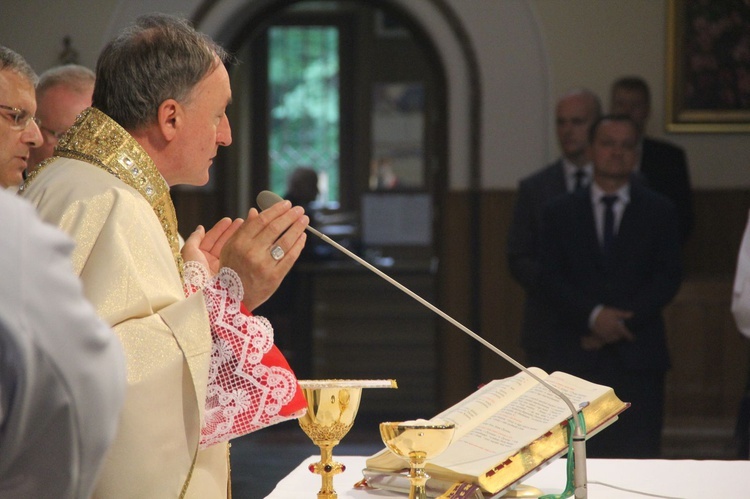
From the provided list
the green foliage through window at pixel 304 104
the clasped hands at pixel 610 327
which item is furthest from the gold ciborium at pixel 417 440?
the green foliage through window at pixel 304 104

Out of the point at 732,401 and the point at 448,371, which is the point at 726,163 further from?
the point at 448,371

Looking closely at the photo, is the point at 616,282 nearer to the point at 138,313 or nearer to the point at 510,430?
the point at 510,430

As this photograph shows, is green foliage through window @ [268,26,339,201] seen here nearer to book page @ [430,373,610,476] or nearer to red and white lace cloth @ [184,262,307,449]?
book page @ [430,373,610,476]

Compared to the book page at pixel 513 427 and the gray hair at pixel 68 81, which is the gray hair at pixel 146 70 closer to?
the book page at pixel 513 427

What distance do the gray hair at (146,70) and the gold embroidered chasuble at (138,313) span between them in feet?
0.29

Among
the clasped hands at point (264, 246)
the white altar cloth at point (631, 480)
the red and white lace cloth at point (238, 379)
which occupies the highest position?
the clasped hands at point (264, 246)

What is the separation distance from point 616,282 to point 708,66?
8.36 ft

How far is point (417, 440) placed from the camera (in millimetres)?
1749

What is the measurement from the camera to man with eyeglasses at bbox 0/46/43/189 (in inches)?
103

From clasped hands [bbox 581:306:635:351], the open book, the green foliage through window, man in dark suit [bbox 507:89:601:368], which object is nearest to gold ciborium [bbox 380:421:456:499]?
the open book

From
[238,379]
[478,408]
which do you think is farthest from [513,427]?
[238,379]

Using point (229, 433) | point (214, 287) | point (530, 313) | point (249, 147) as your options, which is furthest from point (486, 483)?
point (249, 147)

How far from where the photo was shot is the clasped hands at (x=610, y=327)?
175 inches

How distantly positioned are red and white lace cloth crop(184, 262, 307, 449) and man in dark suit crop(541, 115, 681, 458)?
2716mm
